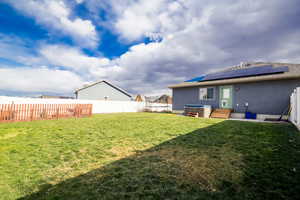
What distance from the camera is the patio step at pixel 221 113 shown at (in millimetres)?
10382

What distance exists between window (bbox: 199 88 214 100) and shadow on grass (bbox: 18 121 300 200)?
9221mm

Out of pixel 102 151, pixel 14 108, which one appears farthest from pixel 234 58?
pixel 14 108

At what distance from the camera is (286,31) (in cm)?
870

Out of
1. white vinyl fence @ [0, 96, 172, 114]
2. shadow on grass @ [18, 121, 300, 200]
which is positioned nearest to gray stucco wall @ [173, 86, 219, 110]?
white vinyl fence @ [0, 96, 172, 114]

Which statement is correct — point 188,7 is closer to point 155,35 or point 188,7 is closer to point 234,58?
point 155,35

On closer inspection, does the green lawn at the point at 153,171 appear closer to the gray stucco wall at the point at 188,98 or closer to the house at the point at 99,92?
the gray stucco wall at the point at 188,98

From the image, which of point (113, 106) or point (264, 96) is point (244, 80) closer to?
point (264, 96)

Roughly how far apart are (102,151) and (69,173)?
109 cm

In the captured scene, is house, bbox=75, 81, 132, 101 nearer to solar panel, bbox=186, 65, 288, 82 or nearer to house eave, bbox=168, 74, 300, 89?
house eave, bbox=168, 74, 300, 89

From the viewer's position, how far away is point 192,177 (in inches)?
82.4

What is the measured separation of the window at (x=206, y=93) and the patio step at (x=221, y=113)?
1371 millimetres

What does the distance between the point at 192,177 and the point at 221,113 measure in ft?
33.6

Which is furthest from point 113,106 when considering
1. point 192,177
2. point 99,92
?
point 192,177

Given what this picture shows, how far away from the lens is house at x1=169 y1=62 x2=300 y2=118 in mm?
8676
